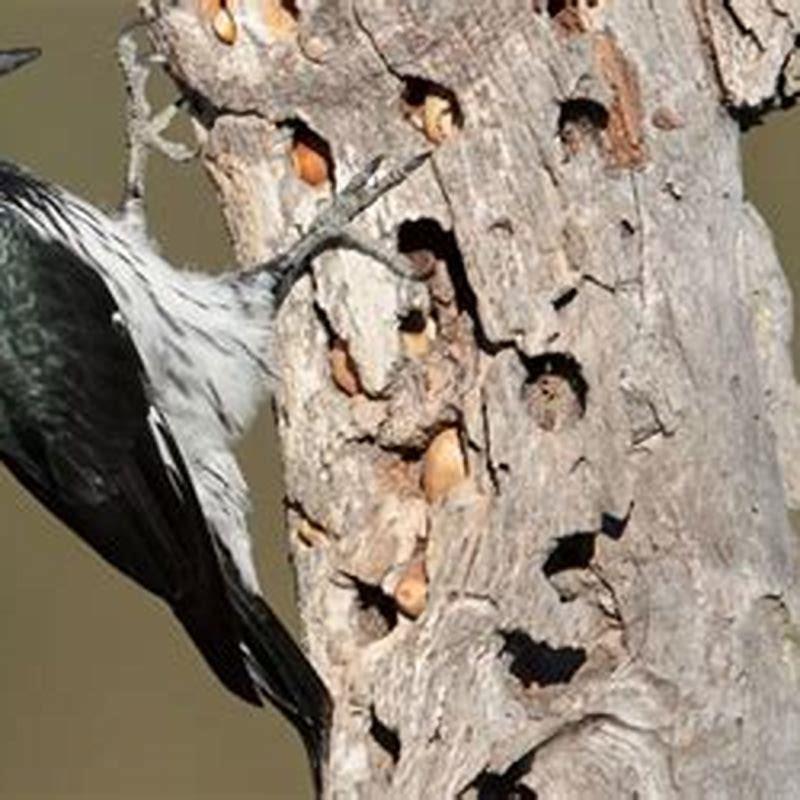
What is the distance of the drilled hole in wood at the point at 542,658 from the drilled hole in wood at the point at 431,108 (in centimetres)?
76

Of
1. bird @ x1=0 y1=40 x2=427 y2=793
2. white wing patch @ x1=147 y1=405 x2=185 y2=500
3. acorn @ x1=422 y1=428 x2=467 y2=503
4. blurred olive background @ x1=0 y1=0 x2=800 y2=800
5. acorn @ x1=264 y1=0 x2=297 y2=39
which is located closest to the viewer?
acorn @ x1=422 y1=428 x2=467 y2=503

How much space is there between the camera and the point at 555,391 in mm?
4863

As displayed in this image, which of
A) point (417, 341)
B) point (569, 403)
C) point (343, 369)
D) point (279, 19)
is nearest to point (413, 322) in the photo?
point (417, 341)

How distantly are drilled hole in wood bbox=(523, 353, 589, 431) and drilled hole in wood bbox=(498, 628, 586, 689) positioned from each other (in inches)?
12.6

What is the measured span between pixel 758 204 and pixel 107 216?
3.34 m

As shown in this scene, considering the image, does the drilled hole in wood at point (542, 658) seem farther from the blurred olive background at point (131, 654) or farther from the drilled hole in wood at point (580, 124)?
the blurred olive background at point (131, 654)

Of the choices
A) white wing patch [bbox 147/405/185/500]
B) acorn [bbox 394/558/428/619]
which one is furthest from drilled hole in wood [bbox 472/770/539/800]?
white wing patch [bbox 147/405/185/500]

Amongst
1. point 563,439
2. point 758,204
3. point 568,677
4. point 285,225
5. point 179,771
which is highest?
point 285,225

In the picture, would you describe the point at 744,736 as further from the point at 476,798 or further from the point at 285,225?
the point at 285,225

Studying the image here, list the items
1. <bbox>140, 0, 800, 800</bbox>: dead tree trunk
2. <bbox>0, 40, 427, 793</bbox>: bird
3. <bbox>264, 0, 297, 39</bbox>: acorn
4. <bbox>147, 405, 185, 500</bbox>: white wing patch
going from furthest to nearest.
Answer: <bbox>147, 405, 185, 500</bbox>: white wing patch < <bbox>0, 40, 427, 793</bbox>: bird < <bbox>264, 0, 297, 39</bbox>: acorn < <bbox>140, 0, 800, 800</bbox>: dead tree trunk

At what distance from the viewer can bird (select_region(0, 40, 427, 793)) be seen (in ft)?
17.1

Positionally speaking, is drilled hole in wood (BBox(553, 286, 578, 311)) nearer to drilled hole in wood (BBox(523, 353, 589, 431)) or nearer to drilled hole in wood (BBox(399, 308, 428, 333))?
drilled hole in wood (BBox(523, 353, 589, 431))

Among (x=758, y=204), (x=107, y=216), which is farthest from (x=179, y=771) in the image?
(x=107, y=216)

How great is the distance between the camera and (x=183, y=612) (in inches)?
205
